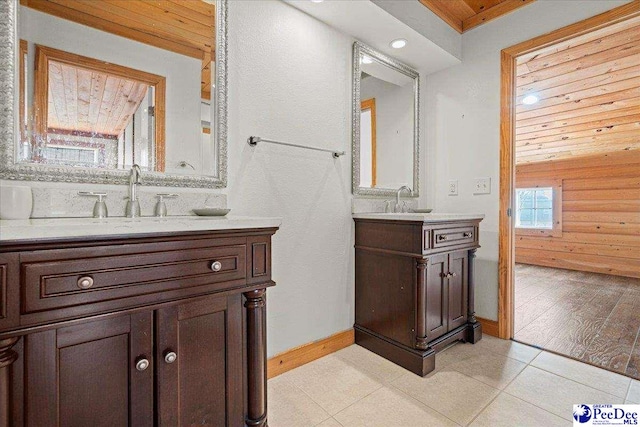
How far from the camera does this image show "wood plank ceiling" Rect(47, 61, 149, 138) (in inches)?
45.0

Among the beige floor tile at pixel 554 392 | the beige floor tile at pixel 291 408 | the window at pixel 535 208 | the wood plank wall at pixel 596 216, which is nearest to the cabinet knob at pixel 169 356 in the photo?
the beige floor tile at pixel 291 408

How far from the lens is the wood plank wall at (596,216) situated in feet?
13.9

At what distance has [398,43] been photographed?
2164 mm

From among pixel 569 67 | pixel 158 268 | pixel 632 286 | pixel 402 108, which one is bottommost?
pixel 632 286

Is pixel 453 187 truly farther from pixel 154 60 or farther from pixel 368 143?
pixel 154 60

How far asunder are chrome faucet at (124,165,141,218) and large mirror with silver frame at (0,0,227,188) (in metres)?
0.06

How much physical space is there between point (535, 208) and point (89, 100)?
6236 mm

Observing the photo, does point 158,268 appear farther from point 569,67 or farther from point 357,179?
point 569,67

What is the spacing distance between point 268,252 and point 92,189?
2.41 feet

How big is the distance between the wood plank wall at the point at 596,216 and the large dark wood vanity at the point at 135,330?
18.0ft

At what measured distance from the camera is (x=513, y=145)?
2.17 m

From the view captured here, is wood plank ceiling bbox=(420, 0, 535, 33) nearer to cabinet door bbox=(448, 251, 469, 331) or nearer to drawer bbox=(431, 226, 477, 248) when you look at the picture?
drawer bbox=(431, 226, 477, 248)

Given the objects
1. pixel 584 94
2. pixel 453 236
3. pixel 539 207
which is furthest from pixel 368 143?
pixel 539 207

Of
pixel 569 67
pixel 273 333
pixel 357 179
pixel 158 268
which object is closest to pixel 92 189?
pixel 158 268
